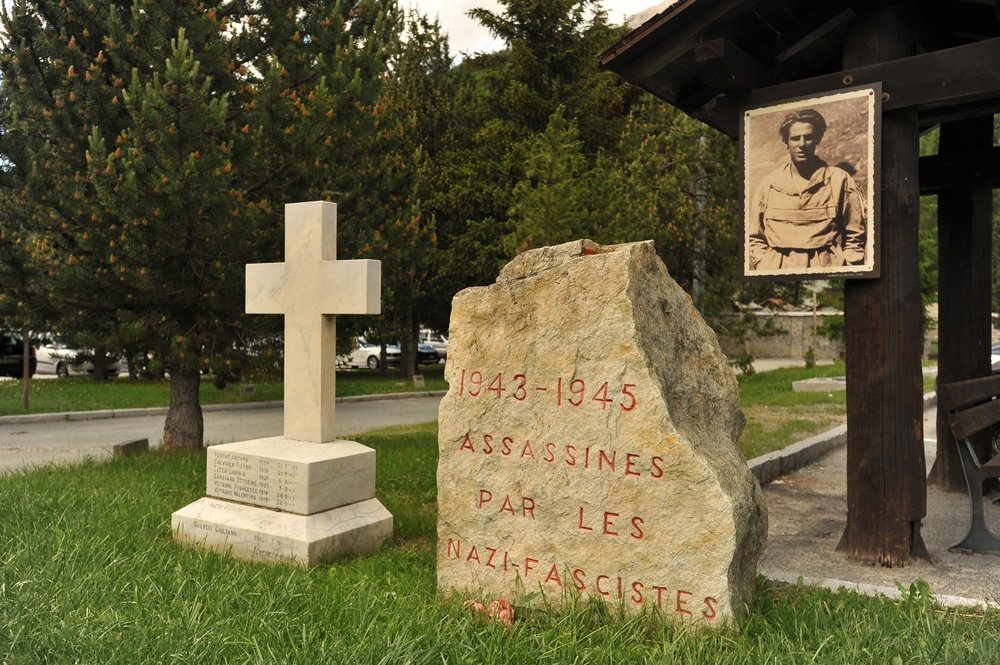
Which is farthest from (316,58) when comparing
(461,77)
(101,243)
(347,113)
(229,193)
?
(461,77)

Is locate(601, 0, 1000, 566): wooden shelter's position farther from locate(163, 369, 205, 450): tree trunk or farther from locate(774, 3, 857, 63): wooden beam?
locate(163, 369, 205, 450): tree trunk

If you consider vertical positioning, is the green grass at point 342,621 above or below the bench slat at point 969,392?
below

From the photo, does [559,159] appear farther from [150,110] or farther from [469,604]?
[469,604]

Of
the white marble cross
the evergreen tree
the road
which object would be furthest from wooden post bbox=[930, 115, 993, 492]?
the road

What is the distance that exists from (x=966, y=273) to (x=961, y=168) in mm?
872

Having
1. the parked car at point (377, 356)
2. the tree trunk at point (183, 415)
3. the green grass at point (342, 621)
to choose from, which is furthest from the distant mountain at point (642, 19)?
the parked car at point (377, 356)

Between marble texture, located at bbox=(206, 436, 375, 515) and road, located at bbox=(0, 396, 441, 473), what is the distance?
4.82m

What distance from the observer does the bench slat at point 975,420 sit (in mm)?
5406

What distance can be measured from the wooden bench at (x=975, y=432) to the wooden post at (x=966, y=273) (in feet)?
3.46

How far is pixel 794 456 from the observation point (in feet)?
27.7

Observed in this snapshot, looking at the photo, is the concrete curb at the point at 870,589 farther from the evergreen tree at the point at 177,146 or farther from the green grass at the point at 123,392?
the green grass at the point at 123,392

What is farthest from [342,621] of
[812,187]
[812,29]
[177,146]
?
[177,146]

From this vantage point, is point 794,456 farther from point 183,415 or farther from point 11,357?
point 11,357

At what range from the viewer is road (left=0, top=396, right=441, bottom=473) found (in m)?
10.5
